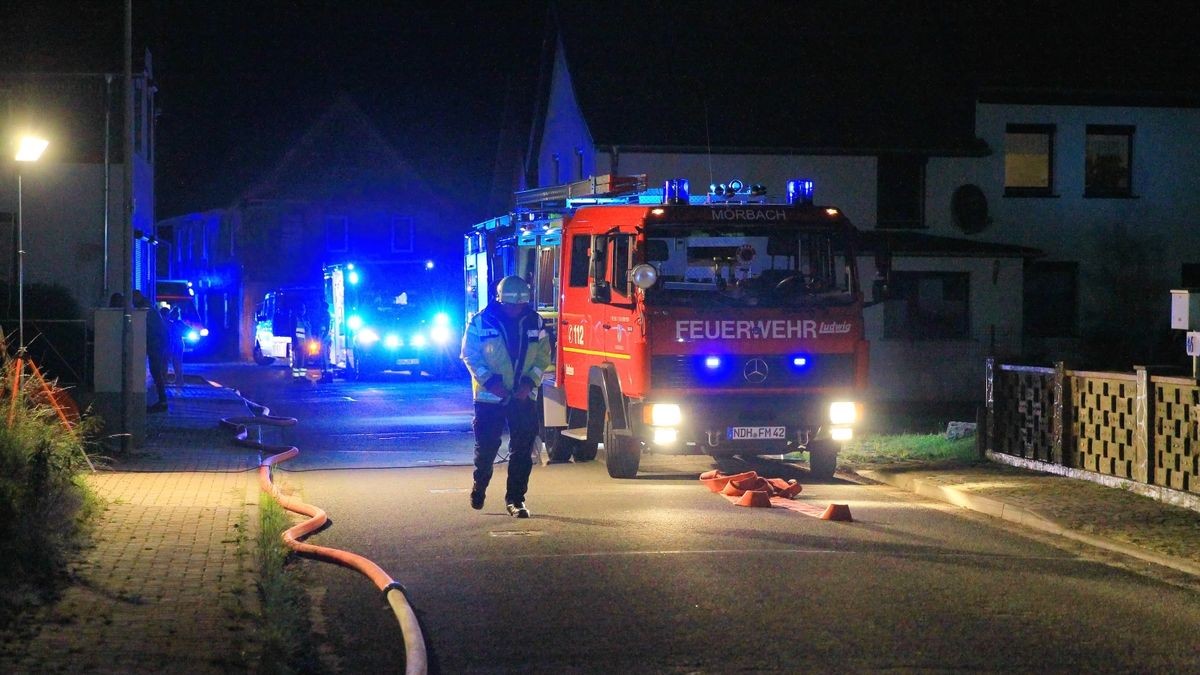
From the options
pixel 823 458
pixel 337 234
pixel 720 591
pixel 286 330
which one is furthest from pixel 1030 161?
pixel 337 234

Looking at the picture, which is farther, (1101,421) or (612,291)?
(612,291)

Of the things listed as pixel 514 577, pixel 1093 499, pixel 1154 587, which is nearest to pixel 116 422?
pixel 514 577

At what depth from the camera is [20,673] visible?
645 cm

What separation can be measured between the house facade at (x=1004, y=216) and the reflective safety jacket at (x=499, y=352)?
18.1m

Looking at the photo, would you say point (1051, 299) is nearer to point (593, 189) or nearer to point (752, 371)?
point (593, 189)

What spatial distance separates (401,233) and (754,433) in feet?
140

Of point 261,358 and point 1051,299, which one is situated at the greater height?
point 1051,299

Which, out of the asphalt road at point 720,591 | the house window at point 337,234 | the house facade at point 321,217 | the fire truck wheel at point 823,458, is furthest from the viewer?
the house window at point 337,234

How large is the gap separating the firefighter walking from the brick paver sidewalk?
2.02 metres

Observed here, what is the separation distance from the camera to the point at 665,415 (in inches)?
560

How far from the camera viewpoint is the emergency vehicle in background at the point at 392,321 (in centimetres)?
3506

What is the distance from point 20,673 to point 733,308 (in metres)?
8.93

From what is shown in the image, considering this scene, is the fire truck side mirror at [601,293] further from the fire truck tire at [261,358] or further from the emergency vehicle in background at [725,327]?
the fire truck tire at [261,358]

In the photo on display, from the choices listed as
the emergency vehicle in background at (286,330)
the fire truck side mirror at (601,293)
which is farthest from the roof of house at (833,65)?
the fire truck side mirror at (601,293)
